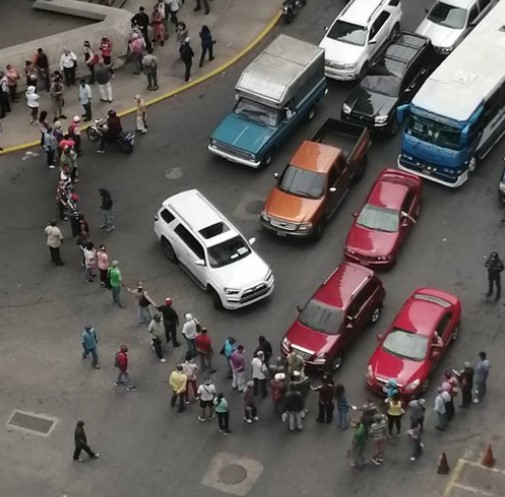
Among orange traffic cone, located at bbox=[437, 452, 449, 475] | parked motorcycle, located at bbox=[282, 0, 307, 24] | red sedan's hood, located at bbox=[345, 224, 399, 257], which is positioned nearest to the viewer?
orange traffic cone, located at bbox=[437, 452, 449, 475]

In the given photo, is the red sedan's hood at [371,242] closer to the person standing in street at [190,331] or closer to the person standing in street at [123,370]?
the person standing in street at [190,331]

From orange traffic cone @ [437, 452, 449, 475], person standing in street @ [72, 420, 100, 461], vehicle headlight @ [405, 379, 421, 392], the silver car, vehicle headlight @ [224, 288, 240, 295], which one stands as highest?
the silver car

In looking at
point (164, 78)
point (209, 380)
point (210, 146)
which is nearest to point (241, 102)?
point (210, 146)

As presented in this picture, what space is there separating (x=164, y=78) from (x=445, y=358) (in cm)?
1509

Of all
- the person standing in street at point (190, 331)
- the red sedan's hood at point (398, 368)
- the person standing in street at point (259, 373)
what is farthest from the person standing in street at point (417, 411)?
the person standing in street at point (190, 331)

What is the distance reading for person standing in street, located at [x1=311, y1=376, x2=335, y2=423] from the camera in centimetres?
2895

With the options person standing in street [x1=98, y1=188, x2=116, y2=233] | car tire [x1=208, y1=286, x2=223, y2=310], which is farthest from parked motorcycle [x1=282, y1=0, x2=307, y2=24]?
car tire [x1=208, y1=286, x2=223, y2=310]

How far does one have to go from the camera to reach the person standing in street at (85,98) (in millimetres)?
38531

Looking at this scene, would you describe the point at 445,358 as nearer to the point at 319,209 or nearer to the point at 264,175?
the point at 319,209

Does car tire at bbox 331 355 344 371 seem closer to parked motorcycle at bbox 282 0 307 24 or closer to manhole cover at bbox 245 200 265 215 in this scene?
manhole cover at bbox 245 200 265 215

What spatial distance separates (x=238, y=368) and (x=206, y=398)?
47.9 inches

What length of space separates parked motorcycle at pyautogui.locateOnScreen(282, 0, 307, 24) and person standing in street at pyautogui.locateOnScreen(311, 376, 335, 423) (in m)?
17.5

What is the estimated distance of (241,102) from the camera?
124ft

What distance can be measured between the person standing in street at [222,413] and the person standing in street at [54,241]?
6.94 metres
